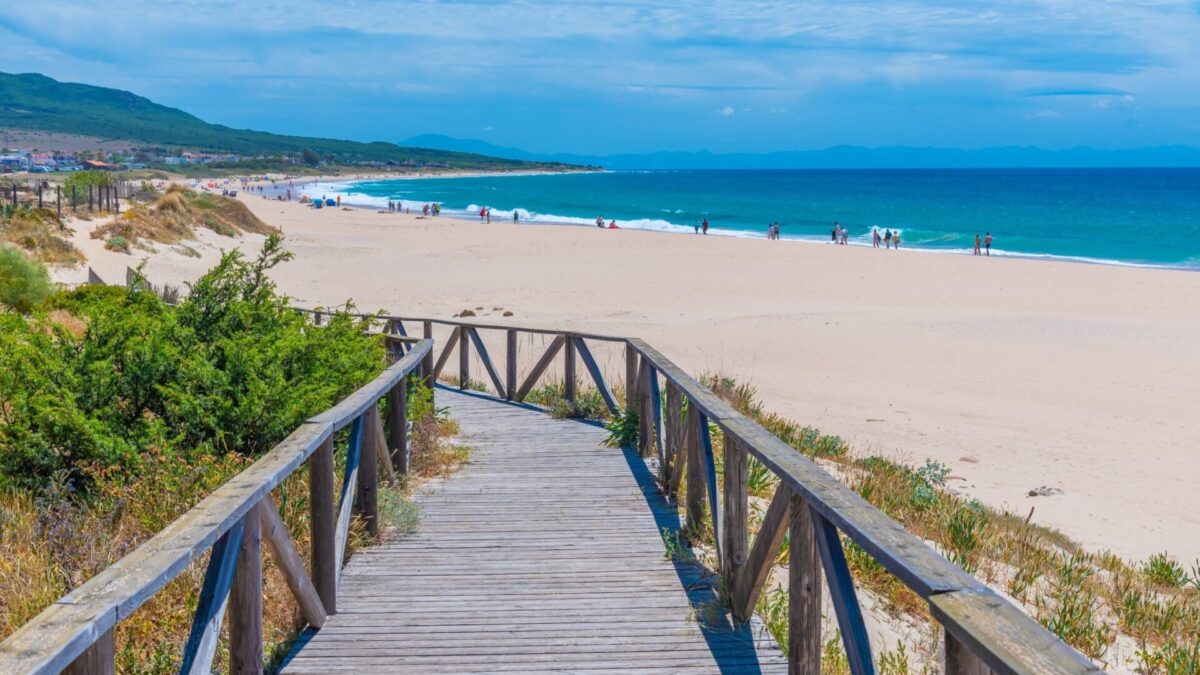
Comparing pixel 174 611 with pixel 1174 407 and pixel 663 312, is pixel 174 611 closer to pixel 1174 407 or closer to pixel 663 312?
pixel 1174 407

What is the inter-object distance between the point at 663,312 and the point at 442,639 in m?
20.6

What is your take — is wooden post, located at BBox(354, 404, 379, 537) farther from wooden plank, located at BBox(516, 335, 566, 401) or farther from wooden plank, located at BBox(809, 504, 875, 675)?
wooden plank, located at BBox(516, 335, 566, 401)

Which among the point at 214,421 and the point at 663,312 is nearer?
the point at 214,421

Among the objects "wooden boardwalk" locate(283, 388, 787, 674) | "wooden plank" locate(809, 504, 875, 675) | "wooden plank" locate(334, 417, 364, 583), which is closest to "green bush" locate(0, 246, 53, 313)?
"wooden boardwalk" locate(283, 388, 787, 674)

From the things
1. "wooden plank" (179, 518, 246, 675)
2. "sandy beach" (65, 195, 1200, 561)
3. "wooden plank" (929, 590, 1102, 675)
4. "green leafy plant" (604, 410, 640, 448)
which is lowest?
"sandy beach" (65, 195, 1200, 561)

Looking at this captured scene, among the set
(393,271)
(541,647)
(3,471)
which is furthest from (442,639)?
(393,271)

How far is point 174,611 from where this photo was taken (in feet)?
14.5

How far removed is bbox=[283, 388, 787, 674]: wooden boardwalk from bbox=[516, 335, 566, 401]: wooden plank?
3.50 m

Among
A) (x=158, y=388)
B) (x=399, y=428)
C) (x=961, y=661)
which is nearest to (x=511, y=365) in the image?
(x=399, y=428)

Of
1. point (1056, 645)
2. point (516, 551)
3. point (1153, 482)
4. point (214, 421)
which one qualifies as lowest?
point (1153, 482)

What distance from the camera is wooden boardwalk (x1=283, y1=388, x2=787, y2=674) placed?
4461 millimetres

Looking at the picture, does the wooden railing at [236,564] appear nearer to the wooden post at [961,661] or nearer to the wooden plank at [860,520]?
the wooden plank at [860,520]

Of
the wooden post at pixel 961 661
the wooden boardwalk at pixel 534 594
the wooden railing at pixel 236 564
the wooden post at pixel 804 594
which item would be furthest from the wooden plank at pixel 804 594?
the wooden railing at pixel 236 564

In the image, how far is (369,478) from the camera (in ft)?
19.9
